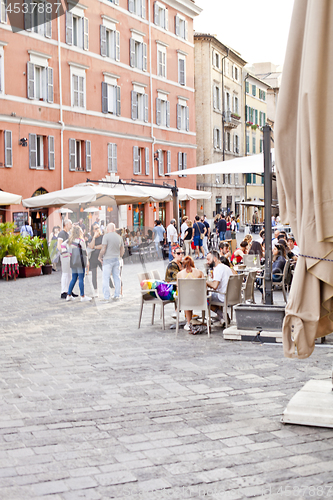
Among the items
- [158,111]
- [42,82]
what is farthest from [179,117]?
[42,82]

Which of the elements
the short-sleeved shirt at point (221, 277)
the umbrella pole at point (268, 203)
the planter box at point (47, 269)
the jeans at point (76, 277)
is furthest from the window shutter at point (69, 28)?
the umbrella pole at point (268, 203)

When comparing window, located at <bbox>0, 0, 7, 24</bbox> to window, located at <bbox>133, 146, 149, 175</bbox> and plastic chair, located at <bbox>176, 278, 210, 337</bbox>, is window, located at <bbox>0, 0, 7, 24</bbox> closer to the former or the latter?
window, located at <bbox>133, 146, 149, 175</bbox>

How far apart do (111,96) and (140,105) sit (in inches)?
109

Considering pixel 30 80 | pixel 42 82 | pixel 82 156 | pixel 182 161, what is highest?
pixel 42 82

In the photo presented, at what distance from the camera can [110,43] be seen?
30.6 m

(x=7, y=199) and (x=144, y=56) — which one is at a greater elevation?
(x=144, y=56)

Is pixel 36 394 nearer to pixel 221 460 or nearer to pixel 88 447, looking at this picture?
pixel 88 447

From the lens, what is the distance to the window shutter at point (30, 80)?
83.0ft

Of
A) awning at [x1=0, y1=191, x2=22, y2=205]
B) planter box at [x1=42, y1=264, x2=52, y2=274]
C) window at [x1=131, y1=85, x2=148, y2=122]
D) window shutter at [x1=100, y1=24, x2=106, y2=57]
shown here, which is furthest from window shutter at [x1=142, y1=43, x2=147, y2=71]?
planter box at [x1=42, y1=264, x2=52, y2=274]

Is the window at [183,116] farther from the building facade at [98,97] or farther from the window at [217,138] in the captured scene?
the window at [217,138]

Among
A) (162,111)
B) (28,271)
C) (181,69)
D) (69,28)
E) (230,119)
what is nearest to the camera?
(28,271)

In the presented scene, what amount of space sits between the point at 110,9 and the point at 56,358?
2650cm

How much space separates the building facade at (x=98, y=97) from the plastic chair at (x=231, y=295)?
1628 centimetres

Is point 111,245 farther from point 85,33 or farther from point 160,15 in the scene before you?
point 160,15
